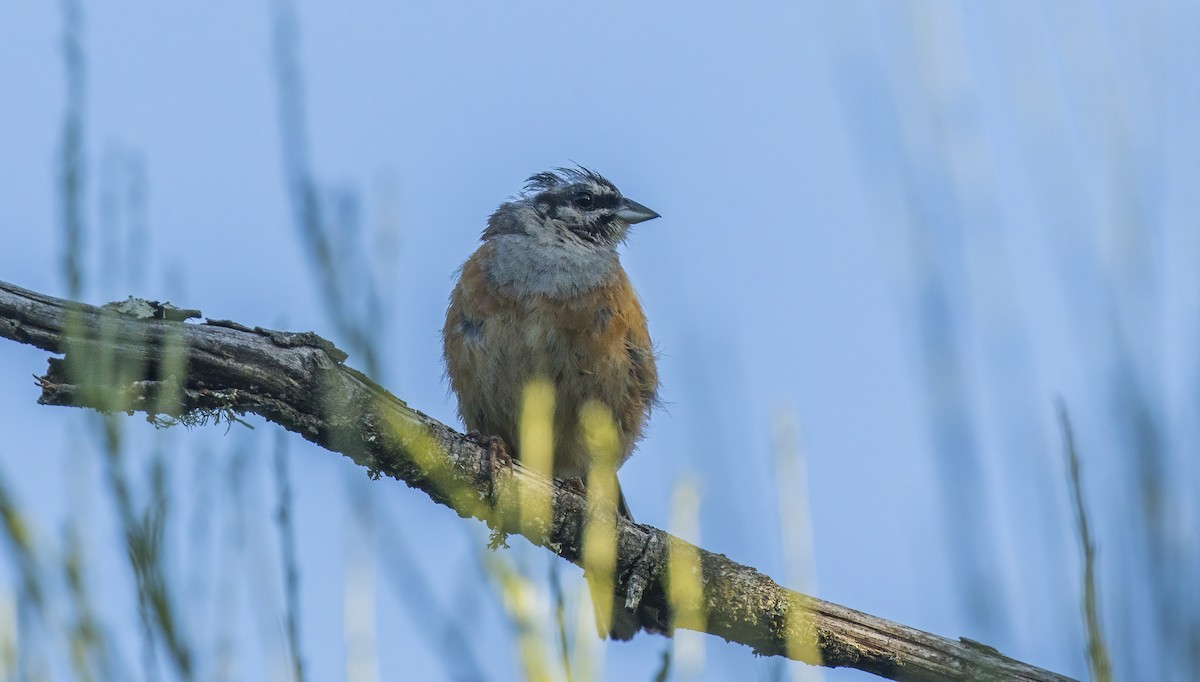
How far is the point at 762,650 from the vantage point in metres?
5.19

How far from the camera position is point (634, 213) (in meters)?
8.64

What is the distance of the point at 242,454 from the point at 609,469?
0.83 m

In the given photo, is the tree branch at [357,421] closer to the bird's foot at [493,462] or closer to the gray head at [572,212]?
the bird's foot at [493,462]

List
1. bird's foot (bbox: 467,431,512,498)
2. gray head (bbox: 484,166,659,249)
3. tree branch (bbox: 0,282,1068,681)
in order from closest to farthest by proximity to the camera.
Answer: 1. tree branch (bbox: 0,282,1068,681)
2. bird's foot (bbox: 467,431,512,498)
3. gray head (bbox: 484,166,659,249)

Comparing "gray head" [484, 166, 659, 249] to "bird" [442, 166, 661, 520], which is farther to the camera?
"gray head" [484, 166, 659, 249]

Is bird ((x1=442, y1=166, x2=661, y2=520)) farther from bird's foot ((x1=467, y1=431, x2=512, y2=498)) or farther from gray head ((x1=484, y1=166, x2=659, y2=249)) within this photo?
bird's foot ((x1=467, y1=431, x2=512, y2=498))

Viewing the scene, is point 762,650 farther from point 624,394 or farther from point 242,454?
point 242,454

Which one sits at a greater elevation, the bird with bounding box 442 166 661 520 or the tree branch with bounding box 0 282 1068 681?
the bird with bounding box 442 166 661 520

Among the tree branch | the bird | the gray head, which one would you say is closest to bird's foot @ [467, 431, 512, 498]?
the tree branch

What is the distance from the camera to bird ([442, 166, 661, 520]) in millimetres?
7043

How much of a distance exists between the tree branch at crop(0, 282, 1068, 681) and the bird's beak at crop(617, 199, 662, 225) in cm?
374

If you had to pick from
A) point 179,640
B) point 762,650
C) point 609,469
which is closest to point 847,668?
point 762,650

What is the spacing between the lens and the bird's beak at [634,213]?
8.61 meters

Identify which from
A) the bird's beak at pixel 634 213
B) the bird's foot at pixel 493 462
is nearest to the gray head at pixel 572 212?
the bird's beak at pixel 634 213
